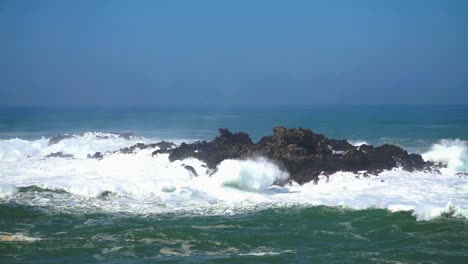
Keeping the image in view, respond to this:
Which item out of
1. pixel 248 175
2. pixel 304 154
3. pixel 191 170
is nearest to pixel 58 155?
pixel 191 170

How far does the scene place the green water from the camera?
46.2 ft

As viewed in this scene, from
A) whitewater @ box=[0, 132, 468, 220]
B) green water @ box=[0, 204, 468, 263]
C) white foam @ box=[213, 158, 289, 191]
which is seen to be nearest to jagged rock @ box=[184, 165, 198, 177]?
whitewater @ box=[0, 132, 468, 220]

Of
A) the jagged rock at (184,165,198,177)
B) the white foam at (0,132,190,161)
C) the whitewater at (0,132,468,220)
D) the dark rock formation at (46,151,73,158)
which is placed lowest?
the whitewater at (0,132,468,220)

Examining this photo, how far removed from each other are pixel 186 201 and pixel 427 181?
1055 cm

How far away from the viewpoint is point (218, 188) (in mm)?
22984

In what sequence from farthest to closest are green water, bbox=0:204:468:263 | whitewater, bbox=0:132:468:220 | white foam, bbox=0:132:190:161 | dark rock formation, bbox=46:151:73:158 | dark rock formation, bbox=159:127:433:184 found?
white foam, bbox=0:132:190:161 < dark rock formation, bbox=46:151:73:158 < dark rock formation, bbox=159:127:433:184 < whitewater, bbox=0:132:468:220 < green water, bbox=0:204:468:263

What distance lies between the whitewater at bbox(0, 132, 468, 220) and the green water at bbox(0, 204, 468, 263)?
3.22 ft

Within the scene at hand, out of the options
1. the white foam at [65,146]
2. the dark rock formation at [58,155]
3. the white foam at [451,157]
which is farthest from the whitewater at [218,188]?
the white foam at [65,146]

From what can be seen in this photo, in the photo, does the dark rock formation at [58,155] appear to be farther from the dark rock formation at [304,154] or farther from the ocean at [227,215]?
the dark rock formation at [304,154]

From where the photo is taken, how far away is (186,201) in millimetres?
20734

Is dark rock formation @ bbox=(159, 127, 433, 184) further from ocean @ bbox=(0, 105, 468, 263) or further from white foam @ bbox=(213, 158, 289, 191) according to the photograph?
white foam @ bbox=(213, 158, 289, 191)

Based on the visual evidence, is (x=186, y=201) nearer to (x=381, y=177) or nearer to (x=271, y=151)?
(x=271, y=151)

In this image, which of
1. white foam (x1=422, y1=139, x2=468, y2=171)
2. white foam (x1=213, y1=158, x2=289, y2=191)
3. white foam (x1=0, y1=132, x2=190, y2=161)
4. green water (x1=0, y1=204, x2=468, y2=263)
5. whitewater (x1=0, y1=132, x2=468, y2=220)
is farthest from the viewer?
white foam (x1=0, y1=132, x2=190, y2=161)

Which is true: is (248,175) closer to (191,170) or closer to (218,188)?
(218,188)
